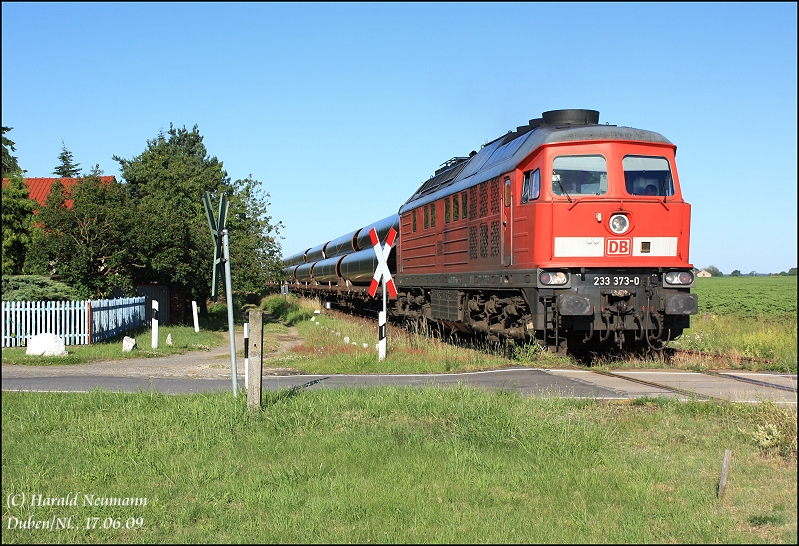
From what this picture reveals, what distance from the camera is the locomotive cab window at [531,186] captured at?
13.2 metres

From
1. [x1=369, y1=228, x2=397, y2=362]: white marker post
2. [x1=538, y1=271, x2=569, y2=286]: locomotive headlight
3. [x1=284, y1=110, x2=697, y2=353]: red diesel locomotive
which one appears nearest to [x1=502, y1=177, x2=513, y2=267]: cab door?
[x1=284, y1=110, x2=697, y2=353]: red diesel locomotive

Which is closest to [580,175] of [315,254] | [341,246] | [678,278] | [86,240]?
[678,278]

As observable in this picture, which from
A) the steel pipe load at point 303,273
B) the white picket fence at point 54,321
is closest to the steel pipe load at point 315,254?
the steel pipe load at point 303,273

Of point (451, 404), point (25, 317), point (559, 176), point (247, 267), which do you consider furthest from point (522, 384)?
point (247, 267)

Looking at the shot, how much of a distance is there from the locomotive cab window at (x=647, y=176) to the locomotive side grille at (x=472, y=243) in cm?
362

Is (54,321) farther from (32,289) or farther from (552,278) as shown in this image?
(552,278)

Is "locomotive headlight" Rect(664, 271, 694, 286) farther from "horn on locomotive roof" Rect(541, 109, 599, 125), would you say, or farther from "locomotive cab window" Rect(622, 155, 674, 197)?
"horn on locomotive roof" Rect(541, 109, 599, 125)

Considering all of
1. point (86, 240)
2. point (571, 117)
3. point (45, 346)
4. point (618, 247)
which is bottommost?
point (45, 346)

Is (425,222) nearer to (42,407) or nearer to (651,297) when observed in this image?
(651,297)

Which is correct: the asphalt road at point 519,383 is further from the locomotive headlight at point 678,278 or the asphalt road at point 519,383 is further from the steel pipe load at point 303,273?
the steel pipe load at point 303,273

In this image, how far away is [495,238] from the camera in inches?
578

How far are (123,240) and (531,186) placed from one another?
49.9 feet

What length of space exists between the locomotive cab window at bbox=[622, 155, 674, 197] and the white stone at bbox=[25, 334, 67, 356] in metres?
11.5

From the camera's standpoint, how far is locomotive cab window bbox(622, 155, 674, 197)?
13203 mm
